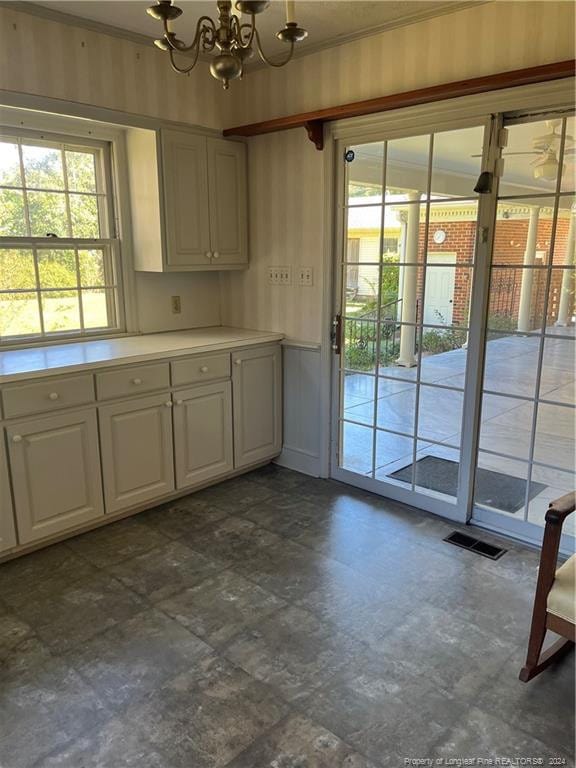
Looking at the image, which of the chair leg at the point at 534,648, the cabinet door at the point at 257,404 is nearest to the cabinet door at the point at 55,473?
the cabinet door at the point at 257,404

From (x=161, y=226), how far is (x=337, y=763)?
9.28ft

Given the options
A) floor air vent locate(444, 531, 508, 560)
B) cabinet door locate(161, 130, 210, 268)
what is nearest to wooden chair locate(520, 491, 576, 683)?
floor air vent locate(444, 531, 508, 560)

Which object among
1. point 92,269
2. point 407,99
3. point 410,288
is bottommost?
point 410,288

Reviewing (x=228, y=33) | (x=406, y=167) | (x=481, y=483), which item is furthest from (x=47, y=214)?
(x=481, y=483)

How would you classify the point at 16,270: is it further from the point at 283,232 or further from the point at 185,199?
the point at 283,232

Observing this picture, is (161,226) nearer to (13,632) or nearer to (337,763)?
(13,632)

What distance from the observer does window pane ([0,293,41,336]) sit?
3.04 meters

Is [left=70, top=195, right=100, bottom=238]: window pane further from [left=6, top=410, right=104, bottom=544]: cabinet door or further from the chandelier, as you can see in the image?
the chandelier

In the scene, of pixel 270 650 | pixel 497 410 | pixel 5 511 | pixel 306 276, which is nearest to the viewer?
pixel 270 650

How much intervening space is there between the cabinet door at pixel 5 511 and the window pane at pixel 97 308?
112 cm

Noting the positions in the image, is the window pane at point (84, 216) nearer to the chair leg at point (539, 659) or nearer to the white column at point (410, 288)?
the white column at point (410, 288)

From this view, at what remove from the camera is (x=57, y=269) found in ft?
10.6

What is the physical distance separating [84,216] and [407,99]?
1968mm

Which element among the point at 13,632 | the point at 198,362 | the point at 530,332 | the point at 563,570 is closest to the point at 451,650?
the point at 563,570
